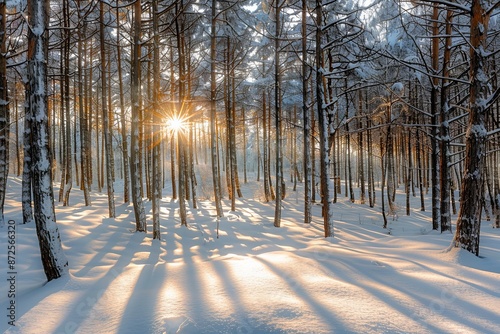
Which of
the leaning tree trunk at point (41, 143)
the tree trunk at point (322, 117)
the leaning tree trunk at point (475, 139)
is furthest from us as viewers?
the tree trunk at point (322, 117)

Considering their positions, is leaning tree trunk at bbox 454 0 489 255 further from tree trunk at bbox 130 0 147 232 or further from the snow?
tree trunk at bbox 130 0 147 232

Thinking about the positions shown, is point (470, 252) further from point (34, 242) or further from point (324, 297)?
point (34, 242)

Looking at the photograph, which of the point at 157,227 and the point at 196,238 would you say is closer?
the point at 157,227

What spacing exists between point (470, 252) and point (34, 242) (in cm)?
835

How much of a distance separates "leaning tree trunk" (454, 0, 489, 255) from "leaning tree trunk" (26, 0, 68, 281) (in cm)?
649

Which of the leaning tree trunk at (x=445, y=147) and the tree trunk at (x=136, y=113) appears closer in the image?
the leaning tree trunk at (x=445, y=147)

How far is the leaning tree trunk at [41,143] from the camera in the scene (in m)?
3.92

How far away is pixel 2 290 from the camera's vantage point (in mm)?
3742

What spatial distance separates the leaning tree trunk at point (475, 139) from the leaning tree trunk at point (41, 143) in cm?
649

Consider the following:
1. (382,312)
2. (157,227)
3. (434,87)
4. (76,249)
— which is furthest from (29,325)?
(434,87)

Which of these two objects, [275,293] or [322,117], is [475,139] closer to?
[322,117]

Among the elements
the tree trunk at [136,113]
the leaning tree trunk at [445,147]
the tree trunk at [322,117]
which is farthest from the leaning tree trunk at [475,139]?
the tree trunk at [136,113]

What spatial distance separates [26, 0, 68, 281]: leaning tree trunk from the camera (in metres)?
3.92

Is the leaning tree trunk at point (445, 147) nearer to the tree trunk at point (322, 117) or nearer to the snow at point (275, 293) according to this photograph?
the snow at point (275, 293)
